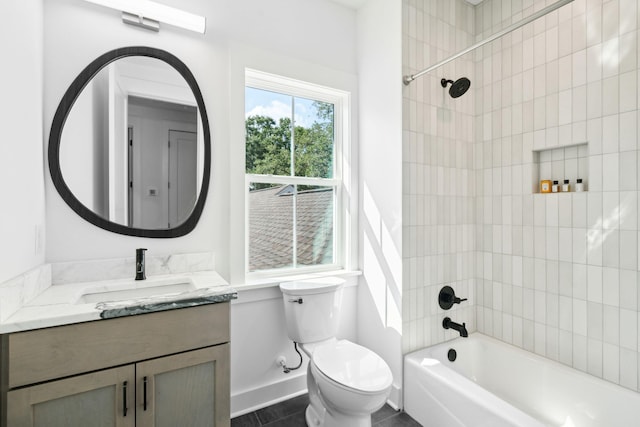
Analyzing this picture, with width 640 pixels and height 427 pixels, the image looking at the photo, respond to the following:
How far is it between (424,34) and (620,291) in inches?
71.7

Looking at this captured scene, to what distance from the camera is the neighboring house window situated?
1956 millimetres

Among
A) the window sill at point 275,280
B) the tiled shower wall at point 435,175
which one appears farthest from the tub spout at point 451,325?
the window sill at point 275,280

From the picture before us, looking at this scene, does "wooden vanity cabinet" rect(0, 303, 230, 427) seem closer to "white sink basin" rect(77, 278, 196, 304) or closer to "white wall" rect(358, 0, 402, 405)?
"white sink basin" rect(77, 278, 196, 304)

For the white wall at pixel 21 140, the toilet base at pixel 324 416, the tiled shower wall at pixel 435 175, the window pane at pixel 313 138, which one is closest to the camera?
the white wall at pixel 21 140

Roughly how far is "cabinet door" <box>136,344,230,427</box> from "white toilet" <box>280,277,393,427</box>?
47 centimetres

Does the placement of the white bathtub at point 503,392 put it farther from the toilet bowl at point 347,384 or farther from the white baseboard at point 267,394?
the white baseboard at point 267,394

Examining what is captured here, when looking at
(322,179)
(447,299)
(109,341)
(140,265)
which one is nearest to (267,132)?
(322,179)

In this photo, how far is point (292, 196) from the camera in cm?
209

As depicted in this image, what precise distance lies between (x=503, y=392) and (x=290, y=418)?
134cm

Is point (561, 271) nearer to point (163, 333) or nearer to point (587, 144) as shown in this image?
point (587, 144)

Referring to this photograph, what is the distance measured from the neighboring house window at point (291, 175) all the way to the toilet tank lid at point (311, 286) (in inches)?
9.0

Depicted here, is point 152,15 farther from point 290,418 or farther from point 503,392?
point 503,392

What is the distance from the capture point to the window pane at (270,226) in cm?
195

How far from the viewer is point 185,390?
1229 millimetres
